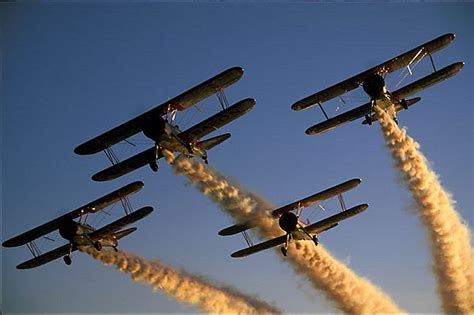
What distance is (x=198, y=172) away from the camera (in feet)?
99.0

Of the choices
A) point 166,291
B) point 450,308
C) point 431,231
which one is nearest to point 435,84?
point 431,231

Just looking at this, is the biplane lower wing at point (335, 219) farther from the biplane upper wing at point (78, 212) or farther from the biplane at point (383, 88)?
the biplane upper wing at point (78, 212)

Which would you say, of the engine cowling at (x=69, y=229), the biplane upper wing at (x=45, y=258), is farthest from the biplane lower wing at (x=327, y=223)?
the biplane upper wing at (x=45, y=258)

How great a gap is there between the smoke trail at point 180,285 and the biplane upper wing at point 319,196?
3.59 metres

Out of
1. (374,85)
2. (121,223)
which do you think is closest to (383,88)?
(374,85)

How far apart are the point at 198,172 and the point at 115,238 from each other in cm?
381

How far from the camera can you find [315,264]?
105 feet

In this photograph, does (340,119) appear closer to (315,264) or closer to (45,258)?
(315,264)

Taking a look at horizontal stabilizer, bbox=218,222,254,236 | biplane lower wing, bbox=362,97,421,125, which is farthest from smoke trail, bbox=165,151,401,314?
biplane lower wing, bbox=362,97,421,125

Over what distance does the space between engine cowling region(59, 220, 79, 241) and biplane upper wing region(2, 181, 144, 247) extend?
10.5 inches

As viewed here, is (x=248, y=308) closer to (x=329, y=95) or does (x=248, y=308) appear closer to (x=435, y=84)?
(x=329, y=95)

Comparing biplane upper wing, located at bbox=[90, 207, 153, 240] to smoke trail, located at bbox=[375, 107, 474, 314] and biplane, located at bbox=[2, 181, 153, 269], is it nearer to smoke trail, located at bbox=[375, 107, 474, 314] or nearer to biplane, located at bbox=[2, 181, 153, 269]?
biplane, located at bbox=[2, 181, 153, 269]

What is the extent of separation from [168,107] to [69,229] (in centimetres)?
608

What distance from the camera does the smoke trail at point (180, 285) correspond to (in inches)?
1229
